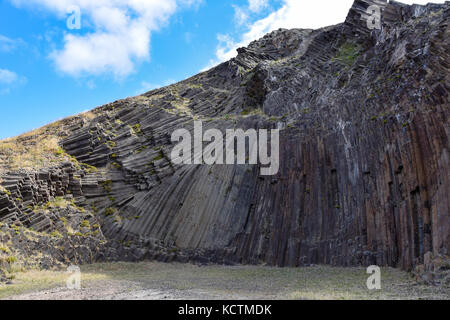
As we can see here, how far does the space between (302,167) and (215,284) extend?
10233 millimetres

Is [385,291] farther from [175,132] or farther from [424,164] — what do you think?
[175,132]

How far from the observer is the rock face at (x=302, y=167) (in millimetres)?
16922

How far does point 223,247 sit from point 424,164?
1281cm

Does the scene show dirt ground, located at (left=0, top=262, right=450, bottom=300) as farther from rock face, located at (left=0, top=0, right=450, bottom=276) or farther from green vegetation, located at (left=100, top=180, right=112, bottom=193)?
green vegetation, located at (left=100, top=180, right=112, bottom=193)

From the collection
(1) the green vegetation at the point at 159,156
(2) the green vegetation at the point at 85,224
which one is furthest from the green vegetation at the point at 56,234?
(1) the green vegetation at the point at 159,156

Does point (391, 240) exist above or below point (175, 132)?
below

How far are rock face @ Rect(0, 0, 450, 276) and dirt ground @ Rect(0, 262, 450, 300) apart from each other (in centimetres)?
173

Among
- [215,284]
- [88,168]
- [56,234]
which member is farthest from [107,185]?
[215,284]

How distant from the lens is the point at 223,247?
923 inches

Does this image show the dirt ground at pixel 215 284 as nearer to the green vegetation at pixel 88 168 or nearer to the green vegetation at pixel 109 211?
the green vegetation at pixel 109 211

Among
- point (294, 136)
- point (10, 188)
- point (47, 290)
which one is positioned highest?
point (294, 136)

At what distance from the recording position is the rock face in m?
16.9

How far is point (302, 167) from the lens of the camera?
76.0ft

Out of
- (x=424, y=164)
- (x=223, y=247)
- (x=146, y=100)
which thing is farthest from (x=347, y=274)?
(x=146, y=100)
